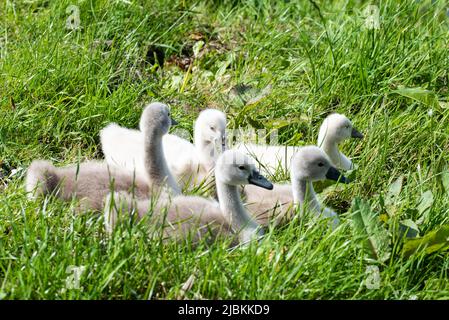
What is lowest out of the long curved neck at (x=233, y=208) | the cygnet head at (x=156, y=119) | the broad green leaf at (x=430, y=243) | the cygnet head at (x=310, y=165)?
the broad green leaf at (x=430, y=243)

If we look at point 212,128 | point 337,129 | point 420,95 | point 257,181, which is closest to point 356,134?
point 337,129

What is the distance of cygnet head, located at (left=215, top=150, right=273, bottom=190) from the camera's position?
4.33m

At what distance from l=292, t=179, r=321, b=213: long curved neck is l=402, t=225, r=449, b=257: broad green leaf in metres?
0.53

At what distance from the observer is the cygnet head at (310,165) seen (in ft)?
14.8

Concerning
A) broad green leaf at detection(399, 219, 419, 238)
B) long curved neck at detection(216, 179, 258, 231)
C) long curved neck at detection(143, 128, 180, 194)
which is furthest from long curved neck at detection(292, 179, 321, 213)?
long curved neck at detection(143, 128, 180, 194)

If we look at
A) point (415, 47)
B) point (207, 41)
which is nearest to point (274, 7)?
Result: point (207, 41)

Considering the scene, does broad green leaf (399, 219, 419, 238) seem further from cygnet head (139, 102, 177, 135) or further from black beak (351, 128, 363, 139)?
cygnet head (139, 102, 177, 135)

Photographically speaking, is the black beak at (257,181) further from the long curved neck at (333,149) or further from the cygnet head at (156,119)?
the long curved neck at (333,149)

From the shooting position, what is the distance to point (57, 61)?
18.1 ft

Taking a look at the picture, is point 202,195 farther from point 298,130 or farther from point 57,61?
point 57,61

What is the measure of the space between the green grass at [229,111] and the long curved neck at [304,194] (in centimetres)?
16

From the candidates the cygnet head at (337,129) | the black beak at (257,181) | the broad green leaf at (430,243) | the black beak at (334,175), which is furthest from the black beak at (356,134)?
the broad green leaf at (430,243)
